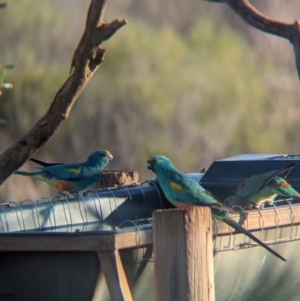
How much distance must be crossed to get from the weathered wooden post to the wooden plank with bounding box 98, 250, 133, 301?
10.9 inches

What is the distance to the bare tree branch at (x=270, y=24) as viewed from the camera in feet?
18.2

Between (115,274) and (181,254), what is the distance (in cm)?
41

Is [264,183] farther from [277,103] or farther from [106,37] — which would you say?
[277,103]

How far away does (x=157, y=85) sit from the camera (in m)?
11.8

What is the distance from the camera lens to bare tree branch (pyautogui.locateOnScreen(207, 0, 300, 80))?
5539 mm

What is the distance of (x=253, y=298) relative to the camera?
3664 millimetres

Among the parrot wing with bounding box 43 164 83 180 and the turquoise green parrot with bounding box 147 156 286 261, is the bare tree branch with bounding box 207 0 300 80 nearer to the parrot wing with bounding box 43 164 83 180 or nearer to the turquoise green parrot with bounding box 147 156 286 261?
the parrot wing with bounding box 43 164 83 180

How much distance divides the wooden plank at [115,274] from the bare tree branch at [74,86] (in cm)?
110

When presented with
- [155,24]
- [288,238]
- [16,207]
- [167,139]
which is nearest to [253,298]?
[288,238]

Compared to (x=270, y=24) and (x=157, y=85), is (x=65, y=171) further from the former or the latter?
(x=157, y=85)

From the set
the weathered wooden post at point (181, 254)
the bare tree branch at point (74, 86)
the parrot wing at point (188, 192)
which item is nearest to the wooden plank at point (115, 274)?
the weathered wooden post at point (181, 254)

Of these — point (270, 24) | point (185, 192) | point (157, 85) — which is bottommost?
point (185, 192)

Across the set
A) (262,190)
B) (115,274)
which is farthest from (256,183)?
(115,274)

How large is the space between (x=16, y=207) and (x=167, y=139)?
829 centimetres
